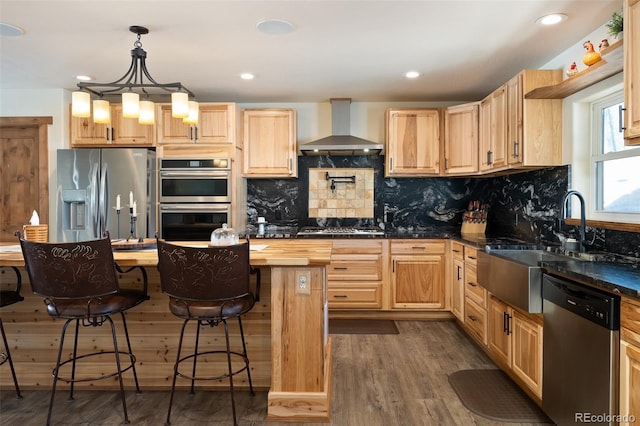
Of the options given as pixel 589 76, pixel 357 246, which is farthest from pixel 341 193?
pixel 589 76

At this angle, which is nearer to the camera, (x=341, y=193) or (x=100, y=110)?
(x=100, y=110)

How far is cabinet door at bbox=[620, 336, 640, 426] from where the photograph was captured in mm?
1534

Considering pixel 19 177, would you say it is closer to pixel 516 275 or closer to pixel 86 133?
pixel 86 133

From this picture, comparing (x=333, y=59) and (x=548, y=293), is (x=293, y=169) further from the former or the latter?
(x=548, y=293)

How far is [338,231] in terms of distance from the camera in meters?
4.31

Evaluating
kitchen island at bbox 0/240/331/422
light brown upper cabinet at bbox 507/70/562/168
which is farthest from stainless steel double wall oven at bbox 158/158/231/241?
light brown upper cabinet at bbox 507/70/562/168

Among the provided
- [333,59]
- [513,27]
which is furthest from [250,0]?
[513,27]

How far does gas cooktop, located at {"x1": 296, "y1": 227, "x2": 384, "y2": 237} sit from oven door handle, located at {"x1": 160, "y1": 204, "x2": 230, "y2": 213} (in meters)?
0.80

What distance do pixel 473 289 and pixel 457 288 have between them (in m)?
0.45

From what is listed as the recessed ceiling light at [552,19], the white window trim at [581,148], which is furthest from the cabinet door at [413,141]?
the recessed ceiling light at [552,19]

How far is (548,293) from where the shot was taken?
209 centimetres

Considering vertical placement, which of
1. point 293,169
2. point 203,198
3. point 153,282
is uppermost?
point 293,169

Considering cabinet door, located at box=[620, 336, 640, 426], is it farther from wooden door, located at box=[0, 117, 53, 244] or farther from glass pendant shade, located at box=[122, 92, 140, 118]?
wooden door, located at box=[0, 117, 53, 244]

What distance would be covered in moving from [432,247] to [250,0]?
9.17 feet
